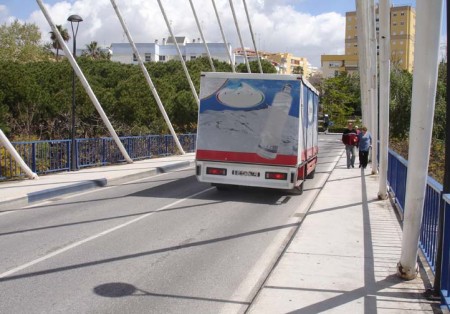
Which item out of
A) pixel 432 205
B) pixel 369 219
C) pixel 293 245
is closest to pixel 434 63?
pixel 432 205

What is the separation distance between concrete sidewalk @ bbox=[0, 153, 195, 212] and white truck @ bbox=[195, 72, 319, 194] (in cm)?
355

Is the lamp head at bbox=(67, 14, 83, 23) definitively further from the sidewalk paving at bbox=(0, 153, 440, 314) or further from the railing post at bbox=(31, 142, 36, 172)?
the sidewalk paving at bbox=(0, 153, 440, 314)

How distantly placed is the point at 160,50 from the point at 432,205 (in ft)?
360

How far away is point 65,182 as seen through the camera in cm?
1417

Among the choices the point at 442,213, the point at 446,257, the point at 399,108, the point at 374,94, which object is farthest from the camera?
the point at 399,108

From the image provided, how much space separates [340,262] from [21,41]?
66681mm

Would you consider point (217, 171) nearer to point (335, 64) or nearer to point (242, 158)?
point (242, 158)

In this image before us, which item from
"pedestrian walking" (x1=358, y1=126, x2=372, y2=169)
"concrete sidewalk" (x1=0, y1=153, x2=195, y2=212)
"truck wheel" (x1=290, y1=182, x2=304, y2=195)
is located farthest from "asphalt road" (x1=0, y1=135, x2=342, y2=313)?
"pedestrian walking" (x1=358, y1=126, x2=372, y2=169)

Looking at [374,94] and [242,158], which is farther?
[374,94]

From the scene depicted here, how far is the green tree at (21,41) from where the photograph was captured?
60222 millimetres

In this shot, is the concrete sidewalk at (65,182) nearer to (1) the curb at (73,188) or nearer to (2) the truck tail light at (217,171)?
(1) the curb at (73,188)

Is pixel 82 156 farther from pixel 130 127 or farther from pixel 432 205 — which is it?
pixel 432 205

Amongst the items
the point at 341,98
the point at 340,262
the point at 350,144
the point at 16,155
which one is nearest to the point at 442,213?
the point at 340,262

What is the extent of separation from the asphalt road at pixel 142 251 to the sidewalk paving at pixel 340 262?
33 centimetres
